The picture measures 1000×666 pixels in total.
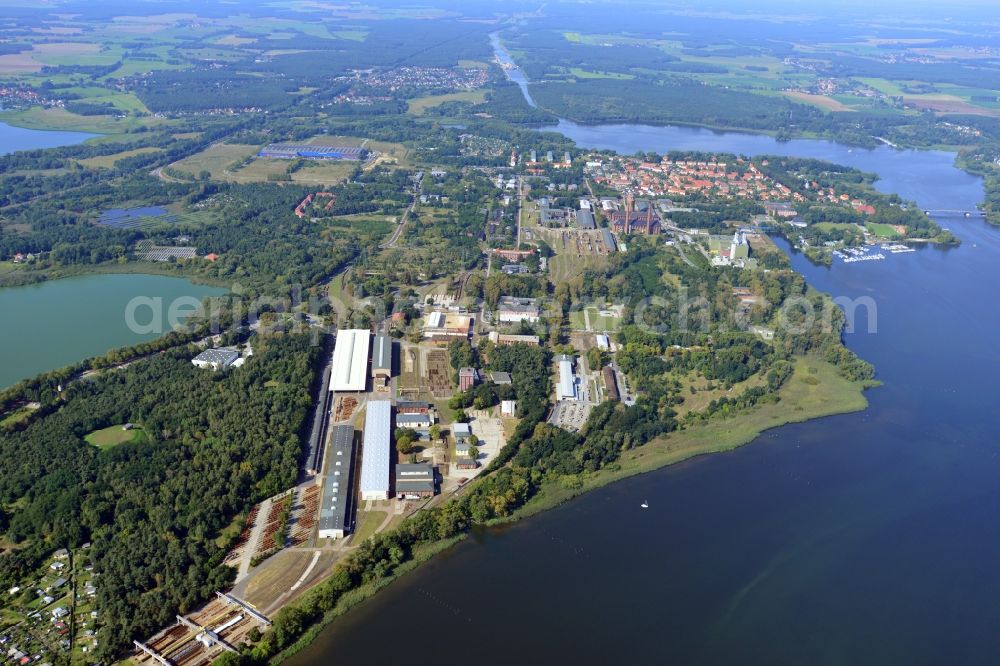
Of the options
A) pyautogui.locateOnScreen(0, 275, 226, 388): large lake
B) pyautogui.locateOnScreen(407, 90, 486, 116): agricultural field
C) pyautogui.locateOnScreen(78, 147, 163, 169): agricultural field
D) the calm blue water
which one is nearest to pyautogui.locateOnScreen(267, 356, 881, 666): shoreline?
pyautogui.locateOnScreen(0, 275, 226, 388): large lake

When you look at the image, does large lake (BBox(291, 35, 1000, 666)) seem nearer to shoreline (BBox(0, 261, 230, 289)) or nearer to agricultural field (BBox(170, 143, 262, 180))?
shoreline (BBox(0, 261, 230, 289))

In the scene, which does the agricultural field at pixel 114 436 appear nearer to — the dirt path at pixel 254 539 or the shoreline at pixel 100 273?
the dirt path at pixel 254 539

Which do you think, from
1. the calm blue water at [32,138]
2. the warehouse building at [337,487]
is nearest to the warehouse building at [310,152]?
the calm blue water at [32,138]

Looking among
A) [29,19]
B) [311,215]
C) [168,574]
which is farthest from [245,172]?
[29,19]

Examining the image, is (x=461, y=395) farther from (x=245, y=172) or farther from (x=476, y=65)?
(x=476, y=65)

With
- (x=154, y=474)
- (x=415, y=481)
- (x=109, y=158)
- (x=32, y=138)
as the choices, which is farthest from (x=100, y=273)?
(x=32, y=138)
